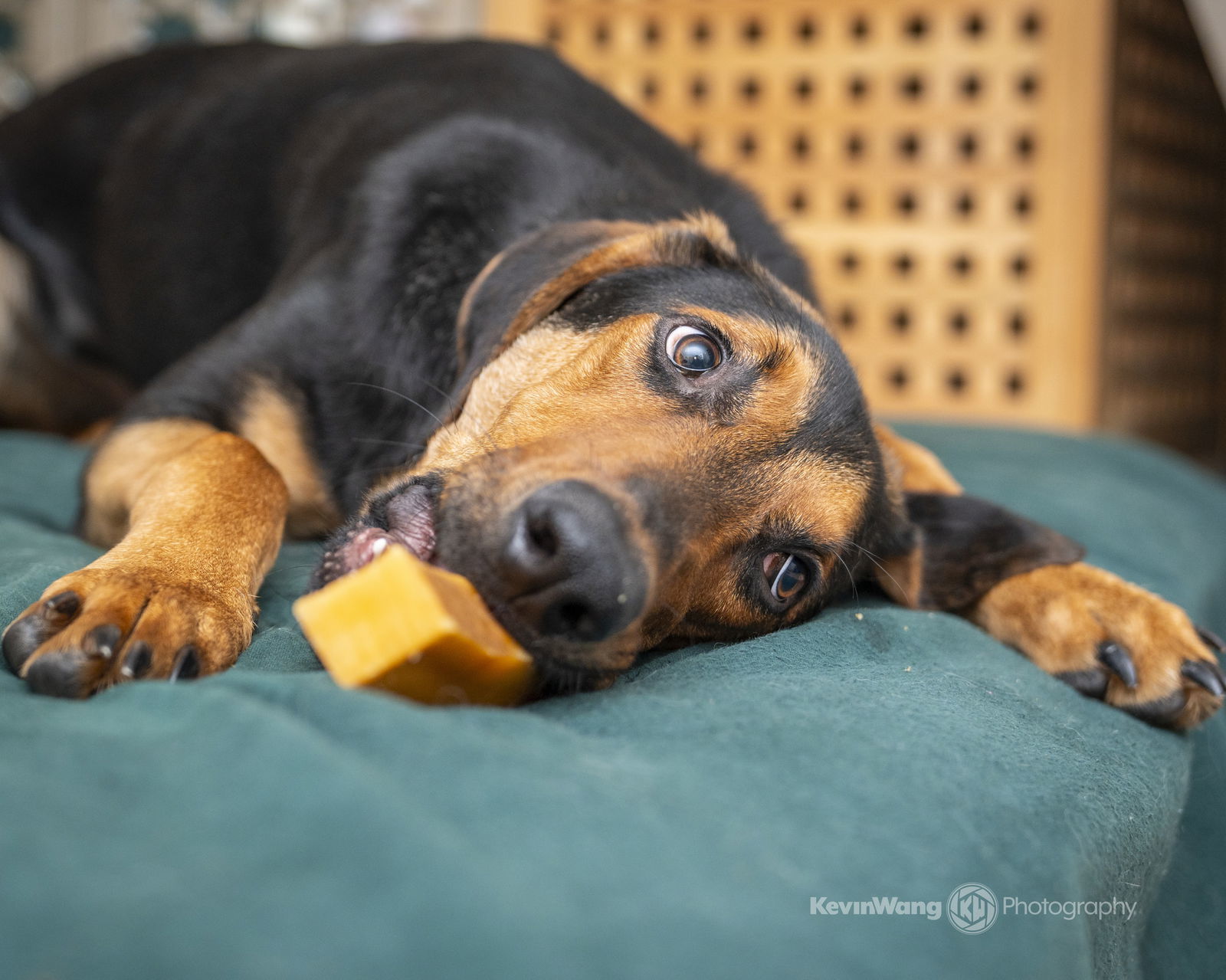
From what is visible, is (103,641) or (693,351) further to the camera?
(693,351)

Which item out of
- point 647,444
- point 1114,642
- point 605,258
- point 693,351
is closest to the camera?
point 647,444

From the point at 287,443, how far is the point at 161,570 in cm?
104

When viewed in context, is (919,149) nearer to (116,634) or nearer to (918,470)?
(918,470)

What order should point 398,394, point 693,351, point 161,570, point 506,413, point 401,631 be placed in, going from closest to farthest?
point 401,631 → point 161,570 → point 506,413 → point 693,351 → point 398,394

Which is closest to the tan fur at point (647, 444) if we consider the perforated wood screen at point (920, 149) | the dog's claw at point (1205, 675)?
the dog's claw at point (1205, 675)

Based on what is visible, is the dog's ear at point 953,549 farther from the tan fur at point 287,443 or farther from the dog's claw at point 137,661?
the dog's claw at point 137,661

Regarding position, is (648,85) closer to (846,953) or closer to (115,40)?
(115,40)

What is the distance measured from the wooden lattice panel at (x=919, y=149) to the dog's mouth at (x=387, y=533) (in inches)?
173

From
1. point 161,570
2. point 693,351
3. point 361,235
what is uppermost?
point 361,235

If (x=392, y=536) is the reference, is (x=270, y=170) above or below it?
above

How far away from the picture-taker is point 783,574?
210 cm

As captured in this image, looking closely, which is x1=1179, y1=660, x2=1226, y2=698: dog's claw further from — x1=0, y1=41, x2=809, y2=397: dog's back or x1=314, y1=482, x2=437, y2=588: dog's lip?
x1=314, y1=482, x2=437, y2=588: dog's lip

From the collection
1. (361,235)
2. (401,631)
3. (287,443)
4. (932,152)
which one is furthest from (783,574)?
(932,152)

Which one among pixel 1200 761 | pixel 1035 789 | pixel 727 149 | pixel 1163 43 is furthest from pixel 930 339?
pixel 1035 789
